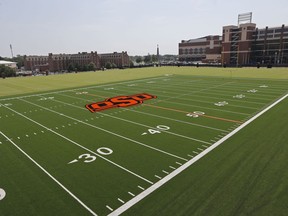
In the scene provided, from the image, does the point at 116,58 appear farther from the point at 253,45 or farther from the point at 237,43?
the point at 253,45

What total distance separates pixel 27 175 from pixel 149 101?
42.3 feet

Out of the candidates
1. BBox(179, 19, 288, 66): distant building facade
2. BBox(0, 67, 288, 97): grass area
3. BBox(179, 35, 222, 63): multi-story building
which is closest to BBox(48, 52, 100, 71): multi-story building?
BBox(179, 35, 222, 63): multi-story building

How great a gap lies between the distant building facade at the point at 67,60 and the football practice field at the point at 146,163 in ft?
425

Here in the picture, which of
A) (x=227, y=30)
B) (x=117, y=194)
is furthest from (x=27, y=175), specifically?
(x=227, y=30)

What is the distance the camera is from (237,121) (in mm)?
12805

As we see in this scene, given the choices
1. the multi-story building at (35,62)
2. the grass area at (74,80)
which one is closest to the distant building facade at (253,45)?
the grass area at (74,80)

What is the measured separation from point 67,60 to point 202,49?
3379 inches

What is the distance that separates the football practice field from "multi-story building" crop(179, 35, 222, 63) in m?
109

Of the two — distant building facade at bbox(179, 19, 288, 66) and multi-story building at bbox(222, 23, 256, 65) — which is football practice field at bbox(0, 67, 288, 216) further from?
multi-story building at bbox(222, 23, 256, 65)

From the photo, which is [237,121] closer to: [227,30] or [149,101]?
[149,101]

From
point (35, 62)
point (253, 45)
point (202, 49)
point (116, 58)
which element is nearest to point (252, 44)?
point (253, 45)

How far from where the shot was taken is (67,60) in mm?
150500

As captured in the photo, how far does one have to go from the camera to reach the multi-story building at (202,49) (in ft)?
380

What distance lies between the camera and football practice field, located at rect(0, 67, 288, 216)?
5680 mm
